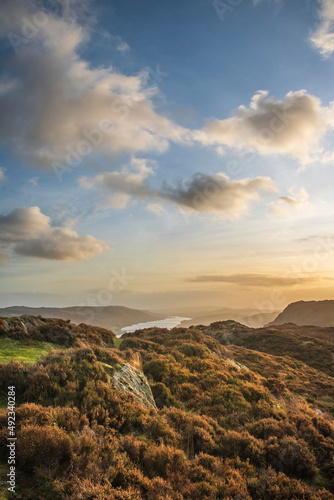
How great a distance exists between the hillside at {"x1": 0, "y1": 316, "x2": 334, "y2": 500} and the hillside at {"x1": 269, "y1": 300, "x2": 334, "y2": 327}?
138 metres

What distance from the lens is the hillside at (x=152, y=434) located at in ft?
18.3

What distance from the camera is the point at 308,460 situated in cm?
789

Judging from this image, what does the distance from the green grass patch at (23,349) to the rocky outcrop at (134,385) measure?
153 inches

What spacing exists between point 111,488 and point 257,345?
3402cm

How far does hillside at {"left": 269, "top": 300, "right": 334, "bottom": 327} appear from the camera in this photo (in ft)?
433

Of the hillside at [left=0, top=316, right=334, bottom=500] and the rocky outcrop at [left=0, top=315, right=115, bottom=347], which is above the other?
the rocky outcrop at [left=0, top=315, right=115, bottom=347]

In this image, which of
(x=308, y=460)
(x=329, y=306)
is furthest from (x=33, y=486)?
(x=329, y=306)

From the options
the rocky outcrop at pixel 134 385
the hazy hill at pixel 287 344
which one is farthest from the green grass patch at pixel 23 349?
the hazy hill at pixel 287 344

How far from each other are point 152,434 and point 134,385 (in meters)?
3.13

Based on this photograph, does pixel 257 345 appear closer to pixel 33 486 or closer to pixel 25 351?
pixel 25 351

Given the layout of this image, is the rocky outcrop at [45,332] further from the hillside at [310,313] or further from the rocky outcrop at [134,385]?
the hillside at [310,313]

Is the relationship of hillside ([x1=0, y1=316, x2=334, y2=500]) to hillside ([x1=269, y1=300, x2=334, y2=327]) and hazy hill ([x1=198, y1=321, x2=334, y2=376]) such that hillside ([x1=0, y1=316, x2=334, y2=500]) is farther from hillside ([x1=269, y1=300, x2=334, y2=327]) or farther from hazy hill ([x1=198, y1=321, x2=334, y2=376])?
hillside ([x1=269, y1=300, x2=334, y2=327])

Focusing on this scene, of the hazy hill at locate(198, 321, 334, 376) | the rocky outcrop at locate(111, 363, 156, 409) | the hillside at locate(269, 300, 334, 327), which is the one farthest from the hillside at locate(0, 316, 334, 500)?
the hillside at locate(269, 300, 334, 327)

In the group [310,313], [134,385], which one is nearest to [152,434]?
[134,385]
